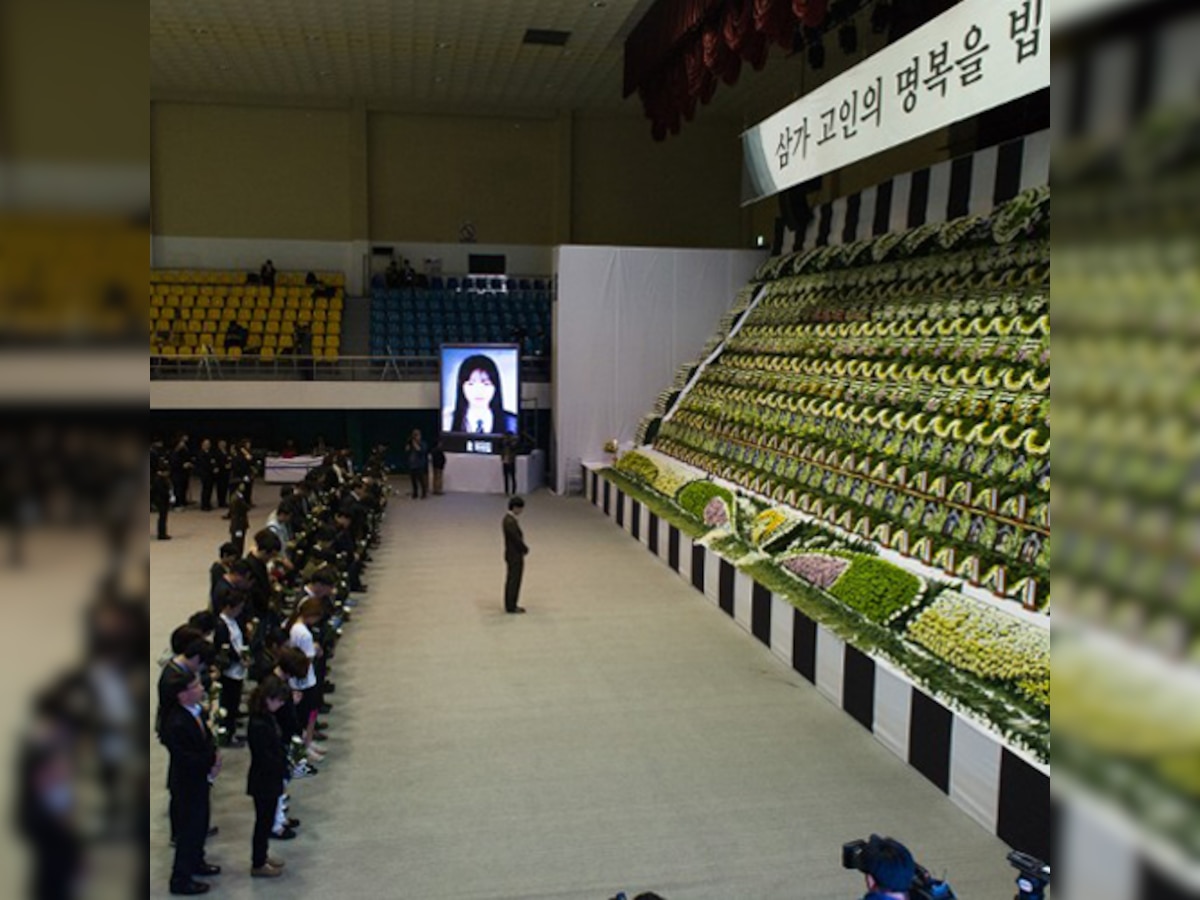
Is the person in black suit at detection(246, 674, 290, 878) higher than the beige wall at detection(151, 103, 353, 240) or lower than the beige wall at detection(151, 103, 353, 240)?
lower

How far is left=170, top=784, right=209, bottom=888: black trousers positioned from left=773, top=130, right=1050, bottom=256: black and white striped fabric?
22.9 feet

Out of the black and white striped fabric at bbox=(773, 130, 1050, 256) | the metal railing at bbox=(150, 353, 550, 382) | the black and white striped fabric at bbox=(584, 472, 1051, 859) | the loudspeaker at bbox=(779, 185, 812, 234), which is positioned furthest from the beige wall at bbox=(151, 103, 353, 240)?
the black and white striped fabric at bbox=(584, 472, 1051, 859)

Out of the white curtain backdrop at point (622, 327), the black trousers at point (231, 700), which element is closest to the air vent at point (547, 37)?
the white curtain backdrop at point (622, 327)

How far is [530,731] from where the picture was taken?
251 inches

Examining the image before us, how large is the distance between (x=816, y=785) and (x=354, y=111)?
17.1m

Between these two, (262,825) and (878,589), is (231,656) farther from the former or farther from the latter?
(878,589)

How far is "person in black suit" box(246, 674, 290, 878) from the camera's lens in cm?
450

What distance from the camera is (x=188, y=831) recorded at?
4426 mm

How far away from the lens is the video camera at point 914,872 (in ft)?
9.54

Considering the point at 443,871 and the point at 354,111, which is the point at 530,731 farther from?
the point at 354,111

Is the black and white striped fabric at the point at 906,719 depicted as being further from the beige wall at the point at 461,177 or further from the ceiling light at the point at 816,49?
the beige wall at the point at 461,177

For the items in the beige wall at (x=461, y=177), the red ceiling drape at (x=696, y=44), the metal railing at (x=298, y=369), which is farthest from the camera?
the beige wall at (x=461, y=177)

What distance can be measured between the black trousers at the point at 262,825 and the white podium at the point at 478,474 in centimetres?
1148

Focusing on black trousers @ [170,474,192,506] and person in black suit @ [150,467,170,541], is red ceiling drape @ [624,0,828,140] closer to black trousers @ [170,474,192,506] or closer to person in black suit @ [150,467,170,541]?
person in black suit @ [150,467,170,541]
